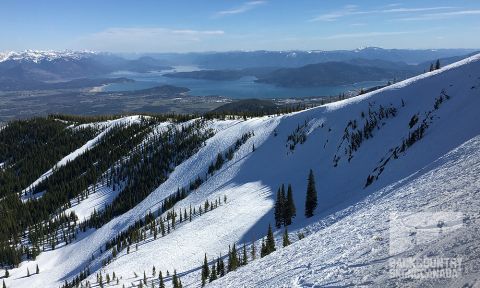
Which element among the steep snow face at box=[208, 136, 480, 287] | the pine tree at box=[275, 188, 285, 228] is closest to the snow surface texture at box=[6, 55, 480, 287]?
the steep snow face at box=[208, 136, 480, 287]

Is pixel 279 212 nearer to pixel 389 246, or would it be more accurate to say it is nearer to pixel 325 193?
pixel 325 193

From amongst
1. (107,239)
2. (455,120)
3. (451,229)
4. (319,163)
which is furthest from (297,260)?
(107,239)

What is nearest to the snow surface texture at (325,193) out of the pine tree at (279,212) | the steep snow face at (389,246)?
the steep snow face at (389,246)

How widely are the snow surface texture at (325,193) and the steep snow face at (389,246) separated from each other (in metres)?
0.15

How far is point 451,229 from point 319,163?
95876 millimetres

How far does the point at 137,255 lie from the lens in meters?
98.1

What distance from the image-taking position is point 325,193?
90938 millimetres

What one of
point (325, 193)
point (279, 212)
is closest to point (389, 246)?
point (279, 212)

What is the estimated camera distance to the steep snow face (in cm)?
1816

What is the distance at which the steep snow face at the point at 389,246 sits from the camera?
18156mm

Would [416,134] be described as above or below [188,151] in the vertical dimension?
above

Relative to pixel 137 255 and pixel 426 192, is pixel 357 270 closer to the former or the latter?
pixel 426 192

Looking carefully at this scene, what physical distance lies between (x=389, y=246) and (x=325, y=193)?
69.2 meters

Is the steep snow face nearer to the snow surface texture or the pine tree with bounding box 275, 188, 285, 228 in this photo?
the snow surface texture
